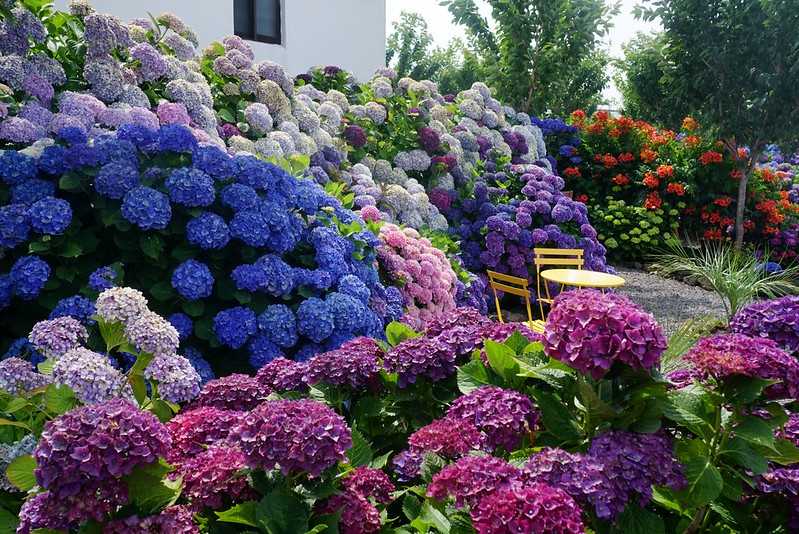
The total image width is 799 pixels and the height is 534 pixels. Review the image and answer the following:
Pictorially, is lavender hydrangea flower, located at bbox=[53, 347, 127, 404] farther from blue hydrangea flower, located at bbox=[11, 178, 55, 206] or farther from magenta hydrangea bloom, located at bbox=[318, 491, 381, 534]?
blue hydrangea flower, located at bbox=[11, 178, 55, 206]

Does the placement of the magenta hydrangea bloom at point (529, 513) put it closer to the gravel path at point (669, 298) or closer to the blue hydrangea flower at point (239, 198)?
the blue hydrangea flower at point (239, 198)

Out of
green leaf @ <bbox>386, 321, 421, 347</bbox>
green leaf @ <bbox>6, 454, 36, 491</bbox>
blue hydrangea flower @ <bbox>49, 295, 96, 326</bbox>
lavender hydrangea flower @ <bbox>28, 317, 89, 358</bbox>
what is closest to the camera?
green leaf @ <bbox>6, 454, 36, 491</bbox>

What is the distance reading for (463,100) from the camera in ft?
30.2

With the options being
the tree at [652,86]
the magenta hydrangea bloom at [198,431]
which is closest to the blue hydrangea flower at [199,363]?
the magenta hydrangea bloom at [198,431]

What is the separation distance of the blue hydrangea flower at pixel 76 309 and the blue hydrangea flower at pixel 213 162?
0.83m

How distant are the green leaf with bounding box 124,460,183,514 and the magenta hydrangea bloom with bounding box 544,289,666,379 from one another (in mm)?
825

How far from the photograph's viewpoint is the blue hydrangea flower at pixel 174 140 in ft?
11.1

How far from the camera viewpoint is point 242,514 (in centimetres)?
136

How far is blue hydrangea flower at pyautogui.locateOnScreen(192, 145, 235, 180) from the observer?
3369 millimetres

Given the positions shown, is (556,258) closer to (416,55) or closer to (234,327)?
(234,327)

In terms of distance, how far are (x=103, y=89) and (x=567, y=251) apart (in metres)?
4.55

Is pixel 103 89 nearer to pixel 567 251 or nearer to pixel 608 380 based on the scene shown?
pixel 608 380

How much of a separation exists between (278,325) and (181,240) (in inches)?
25.3

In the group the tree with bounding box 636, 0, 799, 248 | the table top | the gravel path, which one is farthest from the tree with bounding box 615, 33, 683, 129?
the table top
